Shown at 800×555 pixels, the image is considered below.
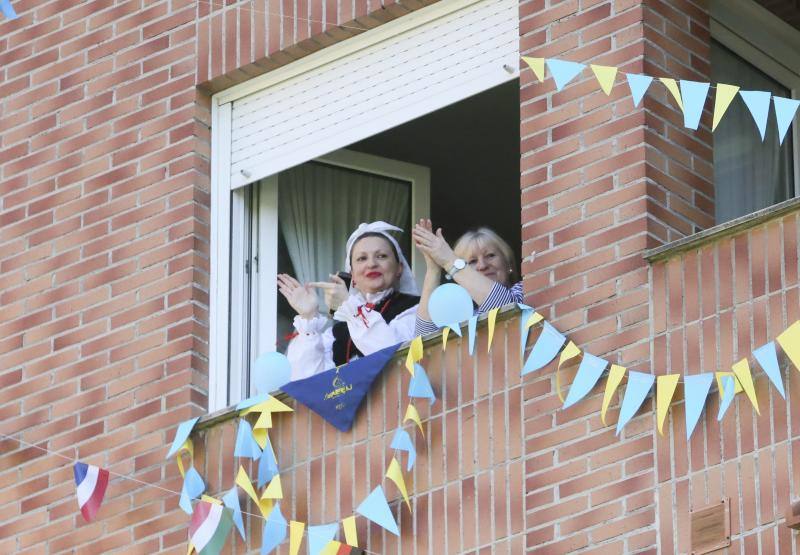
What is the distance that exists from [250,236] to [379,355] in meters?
1.48

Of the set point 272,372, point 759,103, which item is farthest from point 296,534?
point 759,103

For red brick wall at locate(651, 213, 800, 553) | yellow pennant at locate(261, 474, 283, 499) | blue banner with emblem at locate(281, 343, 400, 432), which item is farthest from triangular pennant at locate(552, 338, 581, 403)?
yellow pennant at locate(261, 474, 283, 499)

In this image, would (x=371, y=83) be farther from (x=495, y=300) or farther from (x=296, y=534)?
(x=296, y=534)

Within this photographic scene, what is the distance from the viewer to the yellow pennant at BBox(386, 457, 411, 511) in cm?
962

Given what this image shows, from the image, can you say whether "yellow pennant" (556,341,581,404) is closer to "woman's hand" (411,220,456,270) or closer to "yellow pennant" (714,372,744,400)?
"yellow pennant" (714,372,744,400)

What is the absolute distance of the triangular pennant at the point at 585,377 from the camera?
30.6 ft

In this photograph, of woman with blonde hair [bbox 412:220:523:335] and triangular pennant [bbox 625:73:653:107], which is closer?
triangular pennant [bbox 625:73:653:107]

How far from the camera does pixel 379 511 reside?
9594 millimetres

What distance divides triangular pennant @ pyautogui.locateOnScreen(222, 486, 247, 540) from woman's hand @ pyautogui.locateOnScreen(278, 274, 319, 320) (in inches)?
36.2

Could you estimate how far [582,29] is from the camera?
993 centimetres

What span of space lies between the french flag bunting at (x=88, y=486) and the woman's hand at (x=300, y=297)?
1073 mm

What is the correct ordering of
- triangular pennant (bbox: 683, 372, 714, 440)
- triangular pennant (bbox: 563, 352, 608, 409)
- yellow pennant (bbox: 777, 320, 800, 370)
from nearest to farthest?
yellow pennant (bbox: 777, 320, 800, 370) < triangular pennant (bbox: 683, 372, 714, 440) < triangular pennant (bbox: 563, 352, 608, 409)

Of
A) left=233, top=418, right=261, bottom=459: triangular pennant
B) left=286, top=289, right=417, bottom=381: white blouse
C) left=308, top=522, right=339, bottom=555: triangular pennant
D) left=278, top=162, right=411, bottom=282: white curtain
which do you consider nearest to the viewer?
left=308, top=522, right=339, bottom=555: triangular pennant

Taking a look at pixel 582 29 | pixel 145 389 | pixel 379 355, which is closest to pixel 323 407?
pixel 379 355
